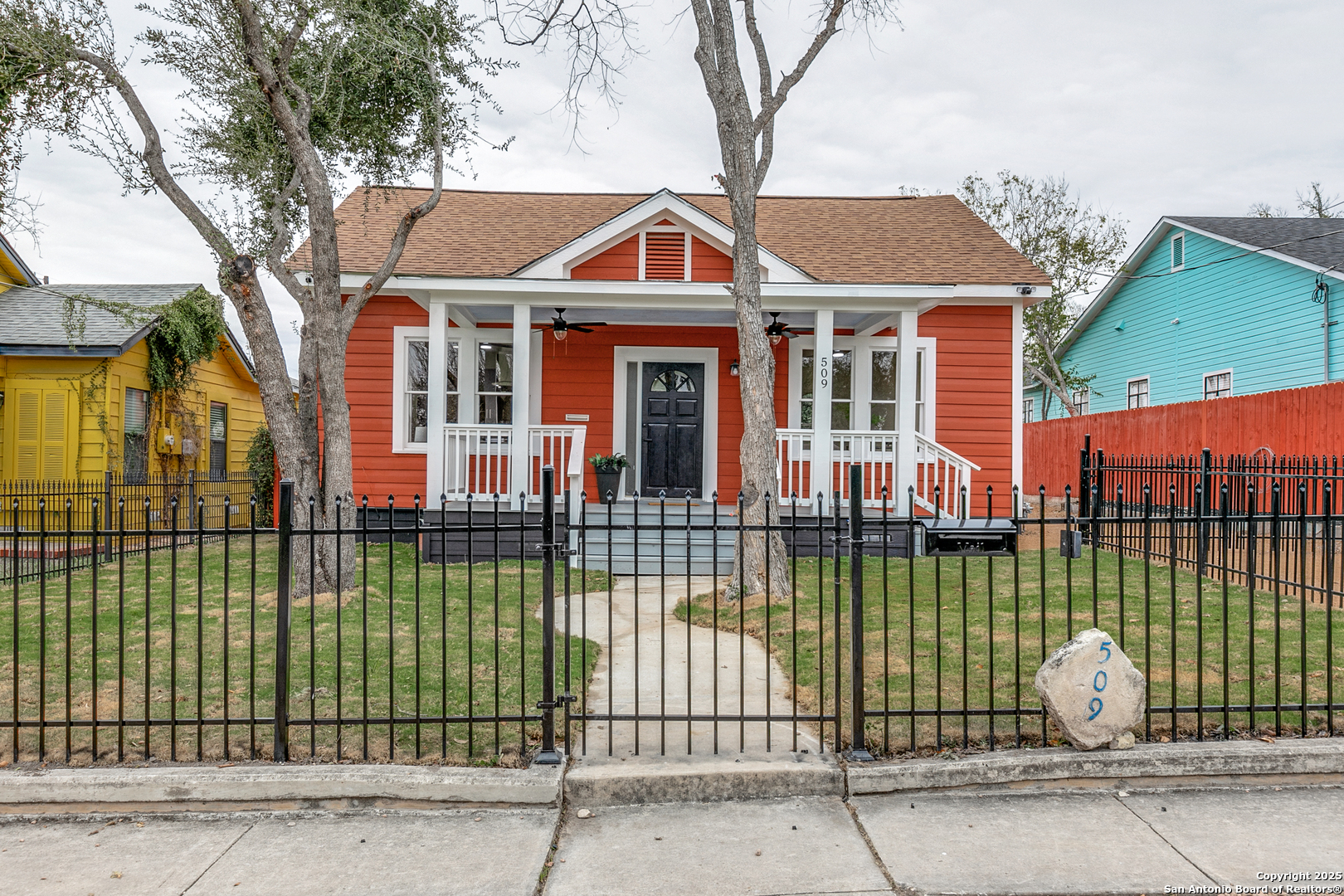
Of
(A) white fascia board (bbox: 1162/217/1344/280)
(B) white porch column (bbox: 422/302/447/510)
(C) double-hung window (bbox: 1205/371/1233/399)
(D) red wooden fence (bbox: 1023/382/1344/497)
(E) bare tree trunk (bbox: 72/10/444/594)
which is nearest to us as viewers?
(E) bare tree trunk (bbox: 72/10/444/594)

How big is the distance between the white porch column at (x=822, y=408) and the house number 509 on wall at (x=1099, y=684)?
615 cm

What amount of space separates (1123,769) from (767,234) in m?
11.2

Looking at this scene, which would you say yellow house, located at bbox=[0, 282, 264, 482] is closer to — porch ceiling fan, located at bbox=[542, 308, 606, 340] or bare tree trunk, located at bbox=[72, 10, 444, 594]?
bare tree trunk, located at bbox=[72, 10, 444, 594]

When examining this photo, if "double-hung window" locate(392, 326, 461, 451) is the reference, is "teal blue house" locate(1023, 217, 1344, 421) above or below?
above

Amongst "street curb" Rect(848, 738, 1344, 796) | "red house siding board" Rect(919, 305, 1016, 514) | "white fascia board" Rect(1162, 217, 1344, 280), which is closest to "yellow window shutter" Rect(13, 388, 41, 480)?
"red house siding board" Rect(919, 305, 1016, 514)

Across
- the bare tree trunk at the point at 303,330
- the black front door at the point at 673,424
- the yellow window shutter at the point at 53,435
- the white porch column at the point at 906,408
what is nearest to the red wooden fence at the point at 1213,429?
the white porch column at the point at 906,408

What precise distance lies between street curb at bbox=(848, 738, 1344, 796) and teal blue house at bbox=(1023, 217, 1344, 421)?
15679 millimetres

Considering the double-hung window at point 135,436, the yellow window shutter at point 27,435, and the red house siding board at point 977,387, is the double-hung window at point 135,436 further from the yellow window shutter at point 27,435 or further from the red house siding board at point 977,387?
the red house siding board at point 977,387

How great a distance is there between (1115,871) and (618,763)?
206 centimetres

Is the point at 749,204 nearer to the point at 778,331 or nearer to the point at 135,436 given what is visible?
the point at 778,331

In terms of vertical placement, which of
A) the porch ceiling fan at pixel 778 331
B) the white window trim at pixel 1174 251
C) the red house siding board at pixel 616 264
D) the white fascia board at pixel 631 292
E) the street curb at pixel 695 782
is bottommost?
the street curb at pixel 695 782

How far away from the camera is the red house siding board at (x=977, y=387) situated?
465 inches

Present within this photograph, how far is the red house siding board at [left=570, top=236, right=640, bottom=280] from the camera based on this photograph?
1107cm

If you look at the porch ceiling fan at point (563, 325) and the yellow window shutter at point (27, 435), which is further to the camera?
the yellow window shutter at point (27, 435)
